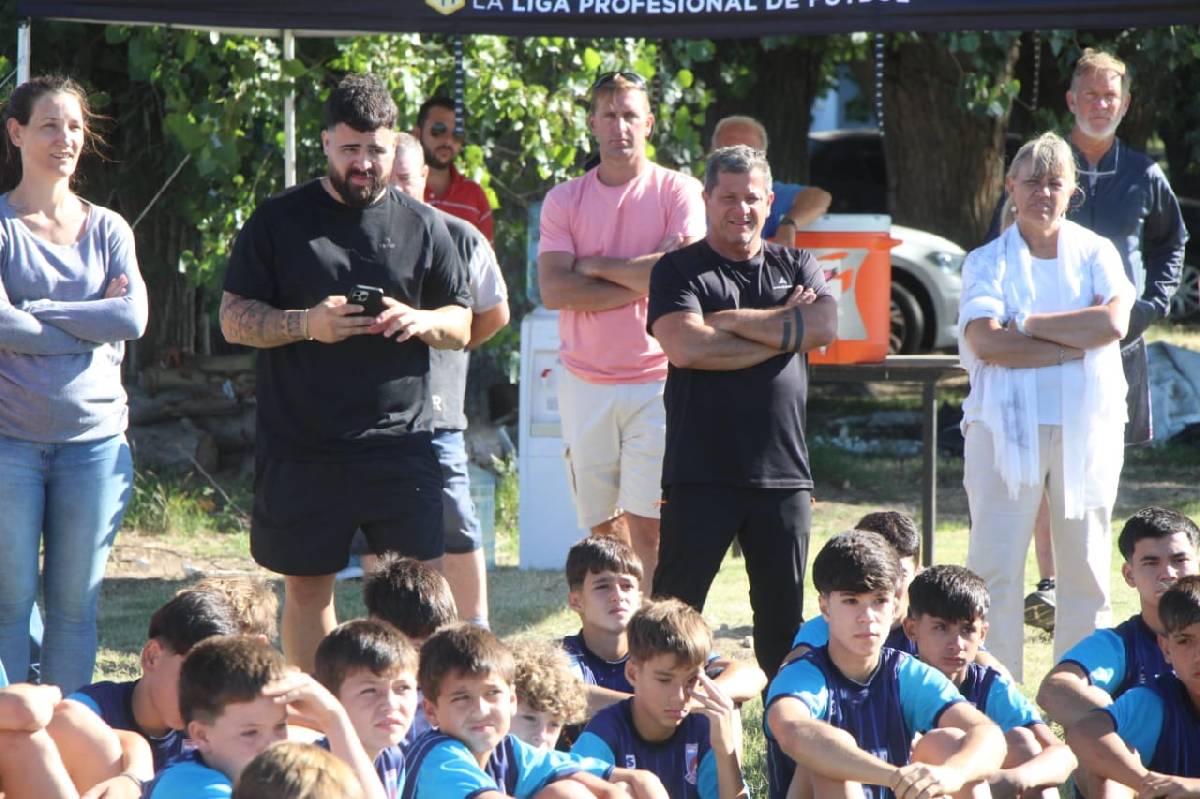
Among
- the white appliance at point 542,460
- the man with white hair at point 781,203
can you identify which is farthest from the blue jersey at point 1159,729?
the white appliance at point 542,460

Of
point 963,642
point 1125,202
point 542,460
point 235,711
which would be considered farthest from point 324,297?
point 542,460

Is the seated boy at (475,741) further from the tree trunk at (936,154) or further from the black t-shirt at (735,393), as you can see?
the tree trunk at (936,154)

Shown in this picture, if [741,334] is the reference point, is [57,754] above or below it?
below

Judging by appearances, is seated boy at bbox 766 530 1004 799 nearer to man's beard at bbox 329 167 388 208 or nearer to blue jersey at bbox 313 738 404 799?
blue jersey at bbox 313 738 404 799

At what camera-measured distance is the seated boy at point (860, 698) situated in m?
4.05

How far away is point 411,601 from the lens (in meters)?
4.42

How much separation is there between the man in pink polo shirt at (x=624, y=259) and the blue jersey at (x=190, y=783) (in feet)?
9.51

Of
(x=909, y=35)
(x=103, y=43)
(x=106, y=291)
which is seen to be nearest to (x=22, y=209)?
(x=106, y=291)

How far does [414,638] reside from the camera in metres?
4.41

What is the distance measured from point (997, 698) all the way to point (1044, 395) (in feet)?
4.60

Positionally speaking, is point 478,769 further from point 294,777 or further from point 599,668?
point 599,668

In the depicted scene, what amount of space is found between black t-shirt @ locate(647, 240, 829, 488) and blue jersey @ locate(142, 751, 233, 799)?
2155 millimetres

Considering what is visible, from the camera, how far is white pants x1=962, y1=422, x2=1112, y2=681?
566cm

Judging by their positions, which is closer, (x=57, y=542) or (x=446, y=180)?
(x=57, y=542)
